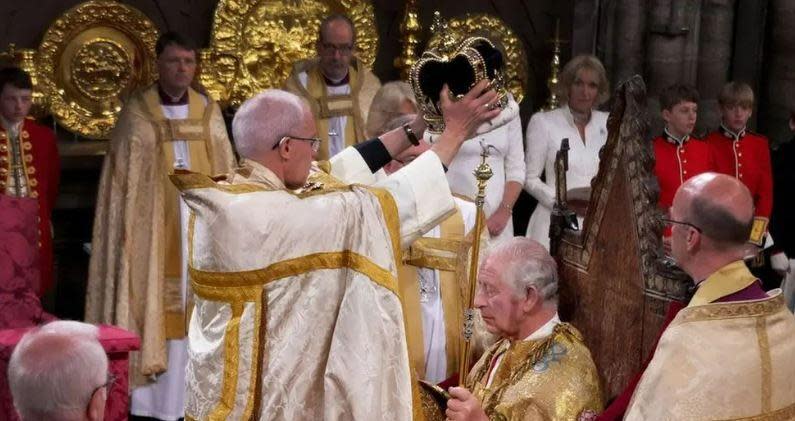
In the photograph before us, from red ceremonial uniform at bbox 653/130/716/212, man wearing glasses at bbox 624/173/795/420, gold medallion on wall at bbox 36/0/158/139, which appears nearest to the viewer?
man wearing glasses at bbox 624/173/795/420

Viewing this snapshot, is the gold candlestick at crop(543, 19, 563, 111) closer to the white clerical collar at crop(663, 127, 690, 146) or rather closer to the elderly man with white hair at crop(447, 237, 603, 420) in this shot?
the white clerical collar at crop(663, 127, 690, 146)

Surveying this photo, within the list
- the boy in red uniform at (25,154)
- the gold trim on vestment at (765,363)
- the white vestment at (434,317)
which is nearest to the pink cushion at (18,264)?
the boy in red uniform at (25,154)

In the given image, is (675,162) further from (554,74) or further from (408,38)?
(408,38)

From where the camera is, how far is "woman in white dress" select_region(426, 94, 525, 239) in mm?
6836

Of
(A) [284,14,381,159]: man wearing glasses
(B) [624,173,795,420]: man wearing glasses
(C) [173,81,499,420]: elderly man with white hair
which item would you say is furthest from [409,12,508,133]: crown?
(A) [284,14,381,159]: man wearing glasses

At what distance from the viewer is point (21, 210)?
589 cm

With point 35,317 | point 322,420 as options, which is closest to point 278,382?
point 322,420

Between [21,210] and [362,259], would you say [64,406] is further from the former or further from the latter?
[21,210]

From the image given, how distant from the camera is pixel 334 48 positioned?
24.2ft

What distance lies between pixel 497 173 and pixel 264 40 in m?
2.02

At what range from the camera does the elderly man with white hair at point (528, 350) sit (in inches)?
162

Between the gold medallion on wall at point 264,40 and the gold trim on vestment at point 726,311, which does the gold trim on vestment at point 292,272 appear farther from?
the gold medallion on wall at point 264,40

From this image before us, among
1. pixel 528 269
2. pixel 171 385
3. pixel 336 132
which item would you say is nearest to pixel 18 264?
pixel 171 385

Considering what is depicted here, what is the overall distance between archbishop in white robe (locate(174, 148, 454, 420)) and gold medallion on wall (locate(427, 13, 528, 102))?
4.85 metres
